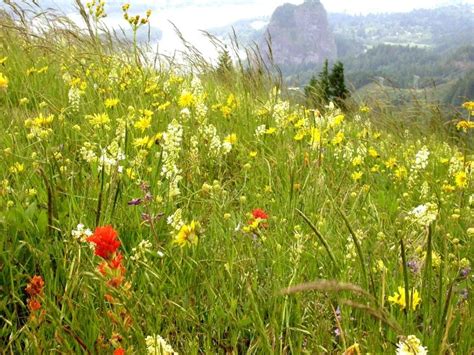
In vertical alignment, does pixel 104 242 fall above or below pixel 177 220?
above

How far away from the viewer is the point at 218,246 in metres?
1.68

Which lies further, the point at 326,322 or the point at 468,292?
the point at 468,292

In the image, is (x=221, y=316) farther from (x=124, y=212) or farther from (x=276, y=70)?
(x=276, y=70)

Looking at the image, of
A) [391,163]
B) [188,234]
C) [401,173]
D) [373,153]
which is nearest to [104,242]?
[188,234]

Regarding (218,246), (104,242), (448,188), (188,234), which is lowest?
(448,188)

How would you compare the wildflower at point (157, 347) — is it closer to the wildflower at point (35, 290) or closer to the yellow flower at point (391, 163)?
the wildflower at point (35, 290)

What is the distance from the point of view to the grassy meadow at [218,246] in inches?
45.2

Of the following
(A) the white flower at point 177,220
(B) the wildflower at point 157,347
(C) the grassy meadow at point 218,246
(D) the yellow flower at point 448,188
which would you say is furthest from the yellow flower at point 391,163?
(B) the wildflower at point 157,347

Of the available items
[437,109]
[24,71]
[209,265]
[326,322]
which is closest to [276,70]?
[437,109]

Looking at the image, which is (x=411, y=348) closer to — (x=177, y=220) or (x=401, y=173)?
(x=177, y=220)

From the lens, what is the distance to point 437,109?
13.7 ft

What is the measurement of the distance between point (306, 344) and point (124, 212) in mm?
814

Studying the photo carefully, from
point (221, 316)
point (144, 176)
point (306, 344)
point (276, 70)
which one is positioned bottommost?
point (306, 344)

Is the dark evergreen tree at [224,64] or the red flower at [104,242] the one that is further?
the dark evergreen tree at [224,64]
